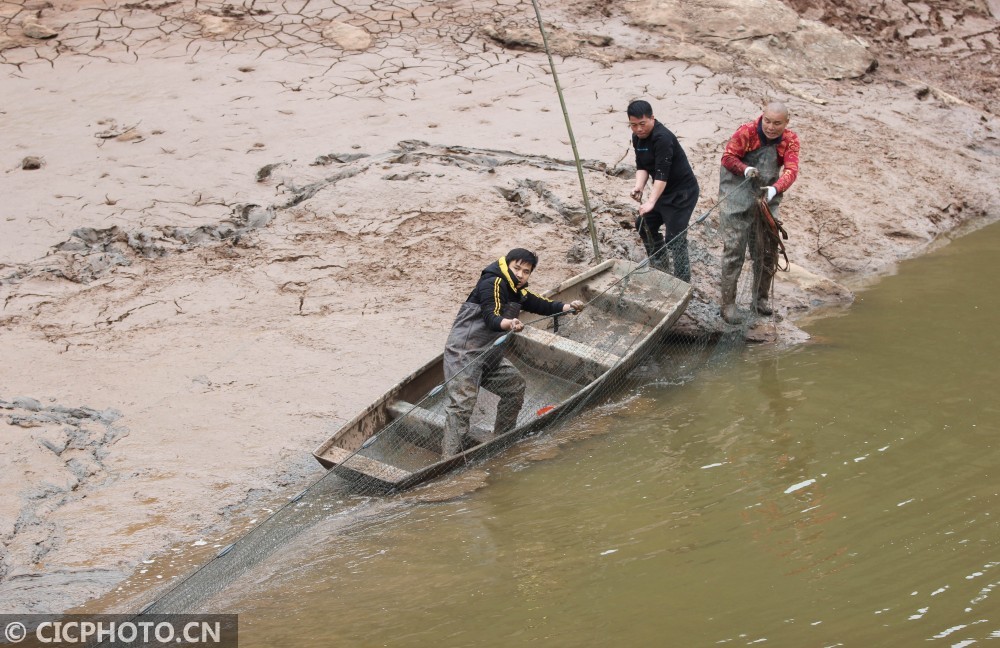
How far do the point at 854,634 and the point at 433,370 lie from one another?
3.28m

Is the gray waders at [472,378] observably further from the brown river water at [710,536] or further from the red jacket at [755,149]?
the red jacket at [755,149]

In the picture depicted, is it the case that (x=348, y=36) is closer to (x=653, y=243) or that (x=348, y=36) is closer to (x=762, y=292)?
(x=653, y=243)

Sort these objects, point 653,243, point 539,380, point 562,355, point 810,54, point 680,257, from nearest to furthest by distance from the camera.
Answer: point 562,355, point 539,380, point 680,257, point 653,243, point 810,54

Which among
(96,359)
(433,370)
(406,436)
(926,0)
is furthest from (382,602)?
(926,0)

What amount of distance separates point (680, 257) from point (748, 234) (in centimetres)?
53

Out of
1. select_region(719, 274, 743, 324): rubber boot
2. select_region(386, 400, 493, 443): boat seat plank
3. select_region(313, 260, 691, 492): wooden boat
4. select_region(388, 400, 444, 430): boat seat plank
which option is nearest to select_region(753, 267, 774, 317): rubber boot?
select_region(719, 274, 743, 324): rubber boot

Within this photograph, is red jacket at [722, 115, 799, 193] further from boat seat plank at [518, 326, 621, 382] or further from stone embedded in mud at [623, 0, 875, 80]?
stone embedded in mud at [623, 0, 875, 80]

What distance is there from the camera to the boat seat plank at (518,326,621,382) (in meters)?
6.85

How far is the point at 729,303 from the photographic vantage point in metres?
7.77

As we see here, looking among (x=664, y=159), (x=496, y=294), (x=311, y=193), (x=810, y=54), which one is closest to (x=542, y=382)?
(x=496, y=294)

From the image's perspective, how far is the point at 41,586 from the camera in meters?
5.13

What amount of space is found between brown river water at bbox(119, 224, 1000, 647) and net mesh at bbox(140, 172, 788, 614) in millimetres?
159

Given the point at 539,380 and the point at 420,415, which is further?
Answer: the point at 539,380

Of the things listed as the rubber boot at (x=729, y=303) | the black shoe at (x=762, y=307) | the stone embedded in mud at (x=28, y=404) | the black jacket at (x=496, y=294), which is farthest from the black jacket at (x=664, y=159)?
the stone embedded in mud at (x=28, y=404)
